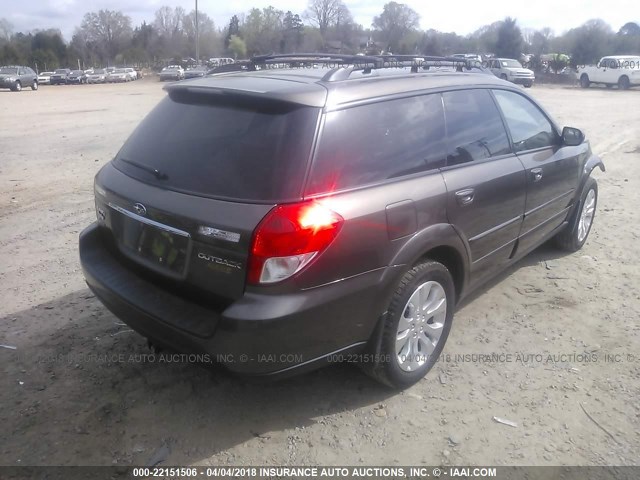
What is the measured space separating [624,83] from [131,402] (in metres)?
38.0

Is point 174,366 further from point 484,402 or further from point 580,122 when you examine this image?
point 580,122

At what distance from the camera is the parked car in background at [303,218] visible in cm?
253

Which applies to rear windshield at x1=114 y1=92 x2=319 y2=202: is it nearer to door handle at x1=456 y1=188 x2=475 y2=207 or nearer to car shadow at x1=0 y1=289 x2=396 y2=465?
car shadow at x1=0 y1=289 x2=396 y2=465

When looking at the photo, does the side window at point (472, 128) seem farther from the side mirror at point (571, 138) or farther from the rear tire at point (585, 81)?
the rear tire at point (585, 81)

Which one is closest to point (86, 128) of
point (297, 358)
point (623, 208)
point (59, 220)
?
point (59, 220)

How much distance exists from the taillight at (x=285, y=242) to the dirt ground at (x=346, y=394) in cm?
59

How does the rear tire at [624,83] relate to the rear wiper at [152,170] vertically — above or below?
above

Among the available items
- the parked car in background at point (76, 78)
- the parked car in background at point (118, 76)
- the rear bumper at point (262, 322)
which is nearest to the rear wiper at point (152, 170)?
the rear bumper at point (262, 322)

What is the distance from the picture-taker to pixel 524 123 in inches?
169

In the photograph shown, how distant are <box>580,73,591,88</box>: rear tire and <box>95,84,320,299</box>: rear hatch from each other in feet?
129

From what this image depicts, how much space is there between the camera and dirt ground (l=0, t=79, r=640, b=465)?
277 cm

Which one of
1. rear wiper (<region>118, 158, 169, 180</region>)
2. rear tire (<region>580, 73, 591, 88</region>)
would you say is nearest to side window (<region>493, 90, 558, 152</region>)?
rear wiper (<region>118, 158, 169, 180</region>)

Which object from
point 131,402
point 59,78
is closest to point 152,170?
point 131,402

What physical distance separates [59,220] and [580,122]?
48.0 ft
